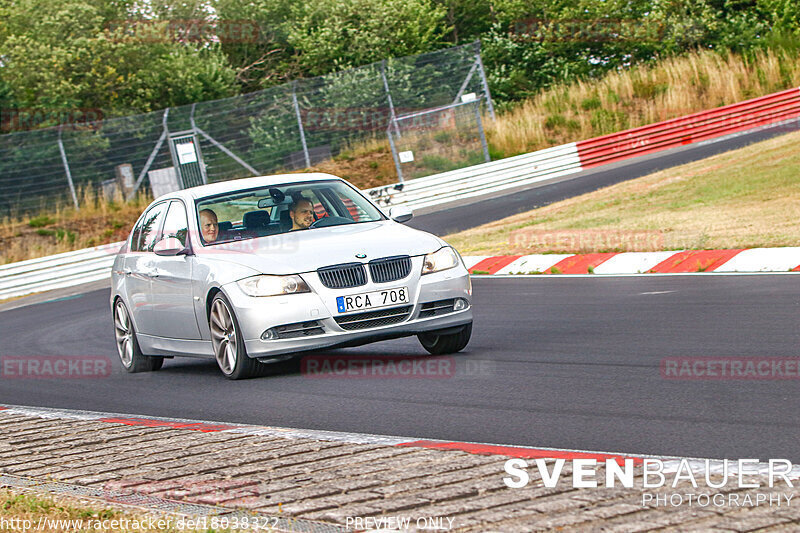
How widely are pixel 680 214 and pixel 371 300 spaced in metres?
10.8

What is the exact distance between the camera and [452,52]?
32.8 m

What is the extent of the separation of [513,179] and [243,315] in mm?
23307

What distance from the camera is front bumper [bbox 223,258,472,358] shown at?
27.8 feet

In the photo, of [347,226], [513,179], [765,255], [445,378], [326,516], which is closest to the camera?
Result: [326,516]

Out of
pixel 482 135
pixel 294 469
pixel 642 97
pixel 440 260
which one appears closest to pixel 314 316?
pixel 440 260

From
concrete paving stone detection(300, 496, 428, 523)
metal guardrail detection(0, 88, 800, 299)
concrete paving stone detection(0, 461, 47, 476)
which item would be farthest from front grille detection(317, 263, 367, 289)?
metal guardrail detection(0, 88, 800, 299)

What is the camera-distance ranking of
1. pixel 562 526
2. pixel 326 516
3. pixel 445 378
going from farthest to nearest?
pixel 445 378
pixel 326 516
pixel 562 526

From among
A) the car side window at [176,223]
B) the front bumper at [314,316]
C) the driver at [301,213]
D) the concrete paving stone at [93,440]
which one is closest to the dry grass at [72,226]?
the car side window at [176,223]

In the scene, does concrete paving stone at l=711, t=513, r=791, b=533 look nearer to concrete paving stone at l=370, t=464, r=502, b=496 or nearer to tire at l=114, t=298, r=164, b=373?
concrete paving stone at l=370, t=464, r=502, b=496

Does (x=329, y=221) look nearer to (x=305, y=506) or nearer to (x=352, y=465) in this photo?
(x=352, y=465)

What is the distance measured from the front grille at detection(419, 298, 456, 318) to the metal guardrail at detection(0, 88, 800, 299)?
69.1 feet

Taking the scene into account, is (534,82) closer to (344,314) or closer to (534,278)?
(534,278)

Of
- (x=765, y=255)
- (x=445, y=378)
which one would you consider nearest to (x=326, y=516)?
(x=445, y=378)

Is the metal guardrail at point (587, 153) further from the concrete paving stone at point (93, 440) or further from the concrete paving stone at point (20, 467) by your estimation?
the concrete paving stone at point (20, 467)
